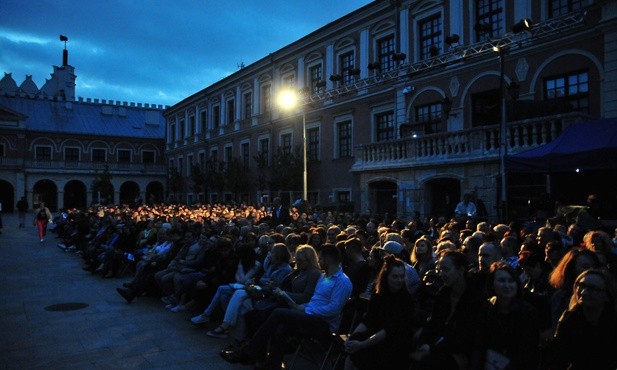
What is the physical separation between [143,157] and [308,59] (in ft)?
116

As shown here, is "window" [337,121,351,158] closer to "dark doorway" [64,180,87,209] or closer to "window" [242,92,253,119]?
"window" [242,92,253,119]

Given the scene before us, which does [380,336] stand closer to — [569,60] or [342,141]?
[569,60]

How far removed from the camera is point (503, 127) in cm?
1202

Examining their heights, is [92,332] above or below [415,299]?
below

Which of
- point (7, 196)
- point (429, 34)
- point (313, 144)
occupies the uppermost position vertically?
point (429, 34)

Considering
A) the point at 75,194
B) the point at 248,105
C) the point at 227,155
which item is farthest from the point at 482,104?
the point at 75,194

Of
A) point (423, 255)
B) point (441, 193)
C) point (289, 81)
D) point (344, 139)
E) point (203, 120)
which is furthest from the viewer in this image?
point (203, 120)

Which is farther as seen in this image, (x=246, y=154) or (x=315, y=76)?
(x=246, y=154)

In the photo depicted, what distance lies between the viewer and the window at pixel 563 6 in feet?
49.0

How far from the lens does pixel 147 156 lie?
56.9 meters

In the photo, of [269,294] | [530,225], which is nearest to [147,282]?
[269,294]

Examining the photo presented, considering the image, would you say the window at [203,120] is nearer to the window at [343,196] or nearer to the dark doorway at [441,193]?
the window at [343,196]

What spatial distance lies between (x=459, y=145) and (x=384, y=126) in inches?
285

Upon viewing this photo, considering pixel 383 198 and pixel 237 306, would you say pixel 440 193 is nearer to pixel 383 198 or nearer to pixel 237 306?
pixel 383 198
